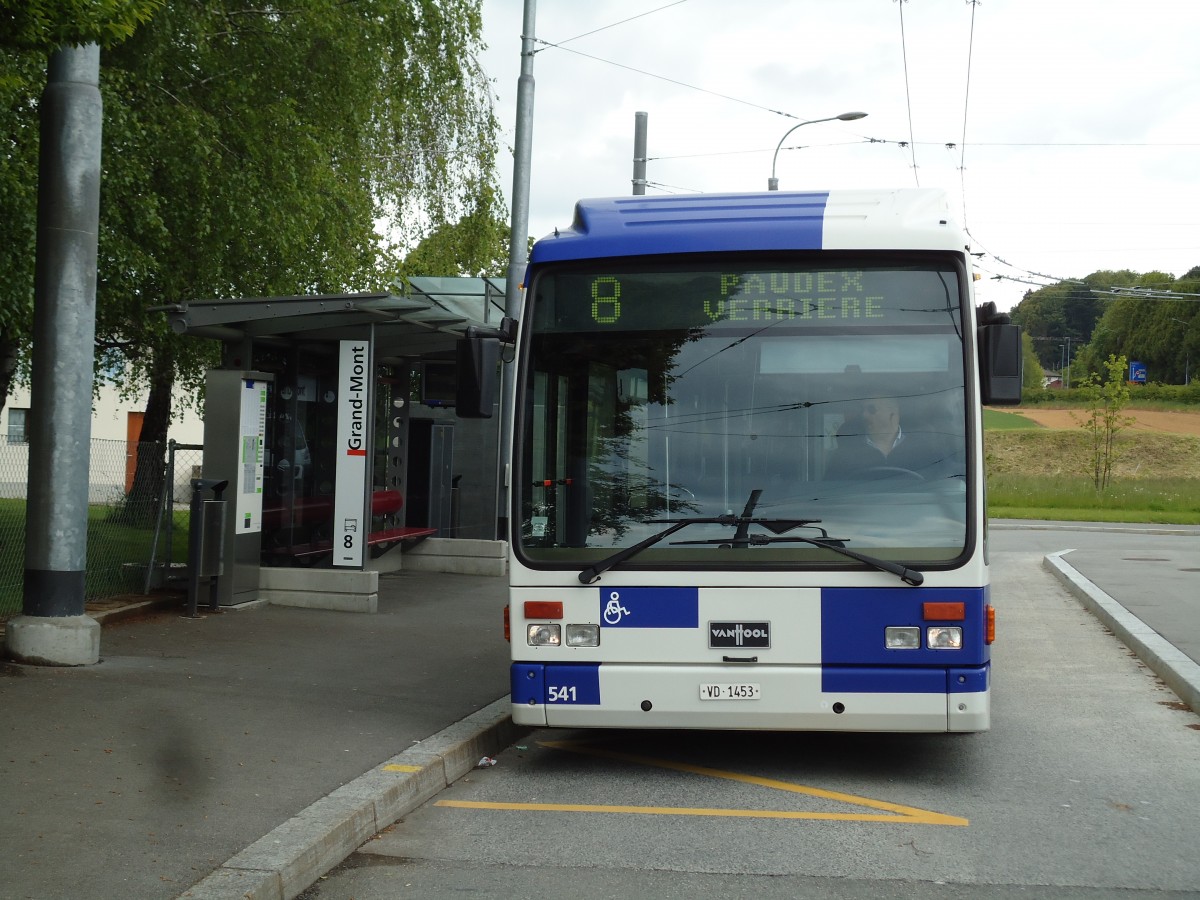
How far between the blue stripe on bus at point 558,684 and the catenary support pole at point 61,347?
3655mm

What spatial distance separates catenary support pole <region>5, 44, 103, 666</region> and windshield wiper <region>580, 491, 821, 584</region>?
13.4ft

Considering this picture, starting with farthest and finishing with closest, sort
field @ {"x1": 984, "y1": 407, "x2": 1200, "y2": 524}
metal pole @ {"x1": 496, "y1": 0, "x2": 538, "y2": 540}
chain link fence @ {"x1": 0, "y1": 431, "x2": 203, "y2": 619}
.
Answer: field @ {"x1": 984, "y1": 407, "x2": 1200, "y2": 524} < metal pole @ {"x1": 496, "y1": 0, "x2": 538, "y2": 540} < chain link fence @ {"x1": 0, "y1": 431, "x2": 203, "y2": 619}

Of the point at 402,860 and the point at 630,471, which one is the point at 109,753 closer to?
the point at 402,860

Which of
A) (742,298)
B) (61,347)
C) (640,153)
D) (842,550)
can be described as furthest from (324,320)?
(640,153)

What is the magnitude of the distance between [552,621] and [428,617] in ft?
20.0

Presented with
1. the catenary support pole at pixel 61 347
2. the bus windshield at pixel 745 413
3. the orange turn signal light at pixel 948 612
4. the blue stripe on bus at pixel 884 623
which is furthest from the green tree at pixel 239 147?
the orange turn signal light at pixel 948 612

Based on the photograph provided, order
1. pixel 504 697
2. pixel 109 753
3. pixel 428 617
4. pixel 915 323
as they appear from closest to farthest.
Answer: pixel 109 753, pixel 915 323, pixel 504 697, pixel 428 617

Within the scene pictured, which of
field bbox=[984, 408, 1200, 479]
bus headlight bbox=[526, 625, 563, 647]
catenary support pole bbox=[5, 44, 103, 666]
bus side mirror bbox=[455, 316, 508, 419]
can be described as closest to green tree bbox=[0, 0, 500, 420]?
catenary support pole bbox=[5, 44, 103, 666]

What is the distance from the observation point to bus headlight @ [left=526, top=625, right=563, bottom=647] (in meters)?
7.00

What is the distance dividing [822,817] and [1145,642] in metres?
6.69

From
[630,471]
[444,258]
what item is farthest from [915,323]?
[444,258]

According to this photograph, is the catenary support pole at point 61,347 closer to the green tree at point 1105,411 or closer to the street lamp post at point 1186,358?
the green tree at point 1105,411

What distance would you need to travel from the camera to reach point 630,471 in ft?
23.3

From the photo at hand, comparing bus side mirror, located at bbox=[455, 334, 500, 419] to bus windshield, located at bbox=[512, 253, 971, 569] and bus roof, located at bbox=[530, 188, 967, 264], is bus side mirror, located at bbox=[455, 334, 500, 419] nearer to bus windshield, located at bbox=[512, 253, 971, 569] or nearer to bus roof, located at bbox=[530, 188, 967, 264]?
bus windshield, located at bbox=[512, 253, 971, 569]
